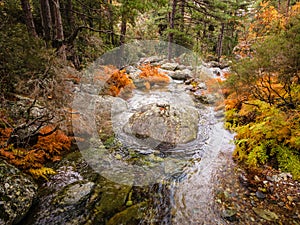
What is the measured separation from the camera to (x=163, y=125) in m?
5.78

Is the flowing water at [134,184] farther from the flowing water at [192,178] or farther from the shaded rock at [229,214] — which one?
the shaded rock at [229,214]

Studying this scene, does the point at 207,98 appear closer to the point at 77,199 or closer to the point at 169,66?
the point at 169,66

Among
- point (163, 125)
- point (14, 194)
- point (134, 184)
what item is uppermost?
point (14, 194)

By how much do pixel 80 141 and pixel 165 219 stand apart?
2946 millimetres

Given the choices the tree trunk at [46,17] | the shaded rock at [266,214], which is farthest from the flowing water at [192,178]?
the tree trunk at [46,17]

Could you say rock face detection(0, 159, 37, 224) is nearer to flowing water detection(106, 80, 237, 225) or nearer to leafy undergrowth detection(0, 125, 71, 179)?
leafy undergrowth detection(0, 125, 71, 179)

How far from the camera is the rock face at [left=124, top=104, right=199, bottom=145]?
564cm

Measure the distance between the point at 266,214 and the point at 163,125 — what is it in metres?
3.33

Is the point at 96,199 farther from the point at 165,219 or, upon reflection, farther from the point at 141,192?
the point at 165,219

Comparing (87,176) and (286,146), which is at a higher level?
(286,146)

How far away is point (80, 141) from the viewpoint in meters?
4.96

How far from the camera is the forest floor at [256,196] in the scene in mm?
3004

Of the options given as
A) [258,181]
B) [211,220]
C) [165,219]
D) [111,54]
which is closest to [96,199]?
[165,219]

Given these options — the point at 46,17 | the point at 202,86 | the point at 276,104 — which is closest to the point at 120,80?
the point at 46,17
